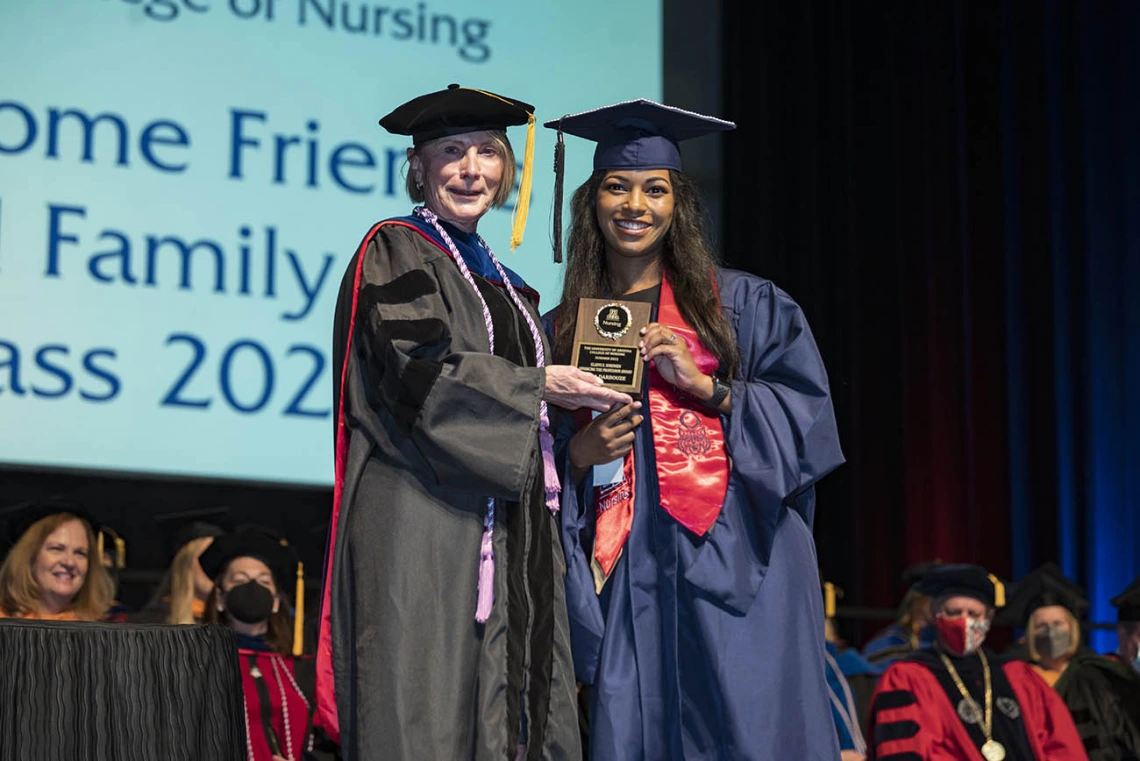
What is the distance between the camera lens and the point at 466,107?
2.93m

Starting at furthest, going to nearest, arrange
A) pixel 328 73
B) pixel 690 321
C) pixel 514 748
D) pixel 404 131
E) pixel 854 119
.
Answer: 1. pixel 854 119
2. pixel 328 73
3. pixel 690 321
4. pixel 404 131
5. pixel 514 748

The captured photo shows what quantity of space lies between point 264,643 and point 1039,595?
366cm

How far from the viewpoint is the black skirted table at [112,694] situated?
82.4 inches

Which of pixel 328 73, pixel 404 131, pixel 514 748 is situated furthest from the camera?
pixel 328 73

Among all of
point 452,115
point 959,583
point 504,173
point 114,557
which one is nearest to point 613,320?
point 504,173

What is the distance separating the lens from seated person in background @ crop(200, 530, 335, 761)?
5445 mm

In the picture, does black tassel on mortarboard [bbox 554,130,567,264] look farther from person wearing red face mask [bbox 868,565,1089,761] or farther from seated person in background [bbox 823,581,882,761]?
person wearing red face mask [bbox 868,565,1089,761]

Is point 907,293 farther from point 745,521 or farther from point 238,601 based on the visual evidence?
point 745,521

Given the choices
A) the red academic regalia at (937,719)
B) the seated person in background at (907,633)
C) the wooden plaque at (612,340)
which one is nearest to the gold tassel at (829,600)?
the seated person in background at (907,633)

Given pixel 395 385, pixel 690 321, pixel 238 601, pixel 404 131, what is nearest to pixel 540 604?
pixel 395 385

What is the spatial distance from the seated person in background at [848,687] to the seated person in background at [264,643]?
1.92 metres

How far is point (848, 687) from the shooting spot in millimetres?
6566

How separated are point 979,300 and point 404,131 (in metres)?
6.26

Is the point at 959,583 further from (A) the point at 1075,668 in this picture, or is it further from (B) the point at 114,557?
(B) the point at 114,557
